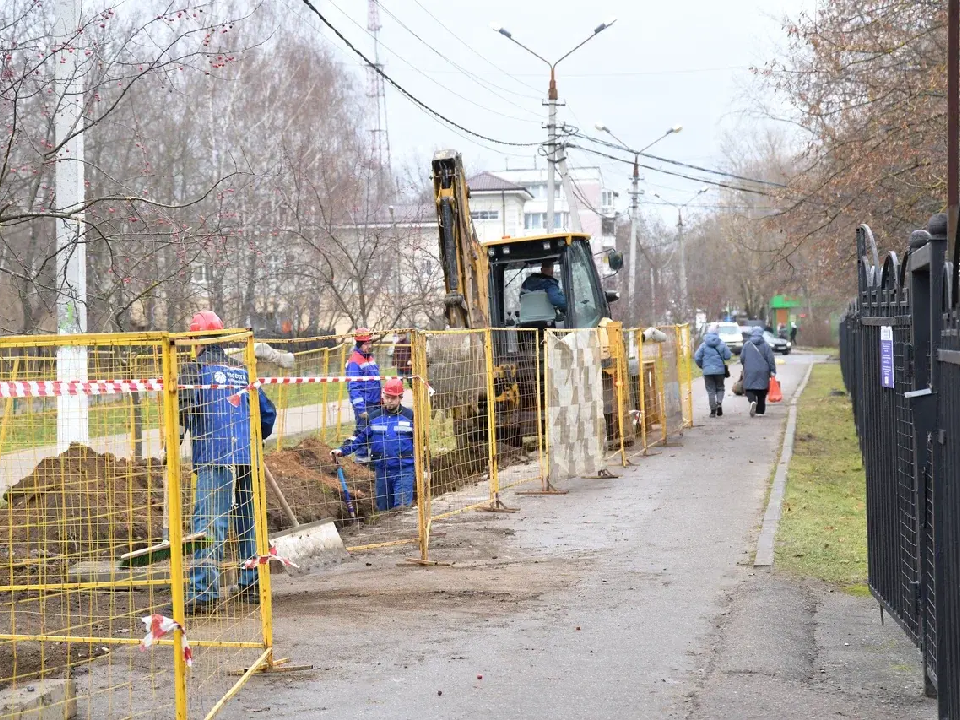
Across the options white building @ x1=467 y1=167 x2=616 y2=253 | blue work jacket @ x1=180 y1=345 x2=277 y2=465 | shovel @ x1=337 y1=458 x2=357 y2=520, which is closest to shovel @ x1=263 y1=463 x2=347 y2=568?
blue work jacket @ x1=180 y1=345 x2=277 y2=465

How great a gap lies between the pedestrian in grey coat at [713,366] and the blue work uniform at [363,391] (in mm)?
13750

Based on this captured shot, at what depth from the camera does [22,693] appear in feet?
18.9

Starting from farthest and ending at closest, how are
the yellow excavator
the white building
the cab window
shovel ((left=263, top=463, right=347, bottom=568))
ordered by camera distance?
the white building < the cab window < the yellow excavator < shovel ((left=263, top=463, right=347, bottom=568))

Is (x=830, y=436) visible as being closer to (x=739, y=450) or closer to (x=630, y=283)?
(x=739, y=450)

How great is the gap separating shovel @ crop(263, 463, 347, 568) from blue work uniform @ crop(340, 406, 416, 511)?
5.28ft

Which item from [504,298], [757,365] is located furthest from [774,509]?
[757,365]

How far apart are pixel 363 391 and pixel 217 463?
462cm

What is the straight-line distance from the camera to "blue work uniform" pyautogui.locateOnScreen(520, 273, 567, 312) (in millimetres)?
18984

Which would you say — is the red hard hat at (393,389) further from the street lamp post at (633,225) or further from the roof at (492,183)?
the roof at (492,183)

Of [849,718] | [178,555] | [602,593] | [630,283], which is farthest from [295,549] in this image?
[630,283]

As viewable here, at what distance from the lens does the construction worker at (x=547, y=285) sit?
19.0m

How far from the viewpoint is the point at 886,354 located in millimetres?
6594

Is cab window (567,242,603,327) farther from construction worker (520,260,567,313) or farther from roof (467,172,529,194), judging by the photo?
roof (467,172,529,194)

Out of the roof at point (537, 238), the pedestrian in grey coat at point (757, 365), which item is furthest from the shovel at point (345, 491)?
the pedestrian in grey coat at point (757, 365)
